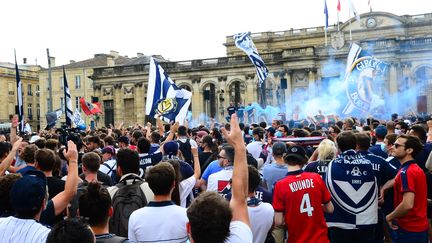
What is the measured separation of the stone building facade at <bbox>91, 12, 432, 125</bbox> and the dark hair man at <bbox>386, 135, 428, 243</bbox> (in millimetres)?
34735

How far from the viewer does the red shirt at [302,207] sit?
583cm

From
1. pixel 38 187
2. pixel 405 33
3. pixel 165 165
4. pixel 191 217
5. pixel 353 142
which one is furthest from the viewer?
pixel 405 33

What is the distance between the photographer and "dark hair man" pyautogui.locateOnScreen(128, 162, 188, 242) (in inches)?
183

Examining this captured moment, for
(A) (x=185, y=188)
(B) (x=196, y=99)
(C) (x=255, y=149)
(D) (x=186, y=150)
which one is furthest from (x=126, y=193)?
(B) (x=196, y=99)

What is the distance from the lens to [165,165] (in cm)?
500

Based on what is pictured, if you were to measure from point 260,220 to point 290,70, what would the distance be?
1559 inches

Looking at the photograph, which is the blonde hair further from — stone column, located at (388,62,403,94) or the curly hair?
stone column, located at (388,62,403,94)

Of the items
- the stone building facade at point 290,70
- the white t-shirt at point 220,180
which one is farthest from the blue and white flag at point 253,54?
the stone building facade at point 290,70

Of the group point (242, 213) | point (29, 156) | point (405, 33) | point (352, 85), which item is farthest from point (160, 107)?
point (405, 33)

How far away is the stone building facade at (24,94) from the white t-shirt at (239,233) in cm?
7430

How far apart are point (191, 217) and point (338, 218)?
354 centimetres

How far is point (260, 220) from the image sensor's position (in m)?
5.38

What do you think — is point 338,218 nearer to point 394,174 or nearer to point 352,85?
point 394,174

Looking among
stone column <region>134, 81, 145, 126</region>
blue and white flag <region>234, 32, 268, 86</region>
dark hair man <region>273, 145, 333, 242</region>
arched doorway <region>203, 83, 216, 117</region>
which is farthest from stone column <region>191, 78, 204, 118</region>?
dark hair man <region>273, 145, 333, 242</region>
